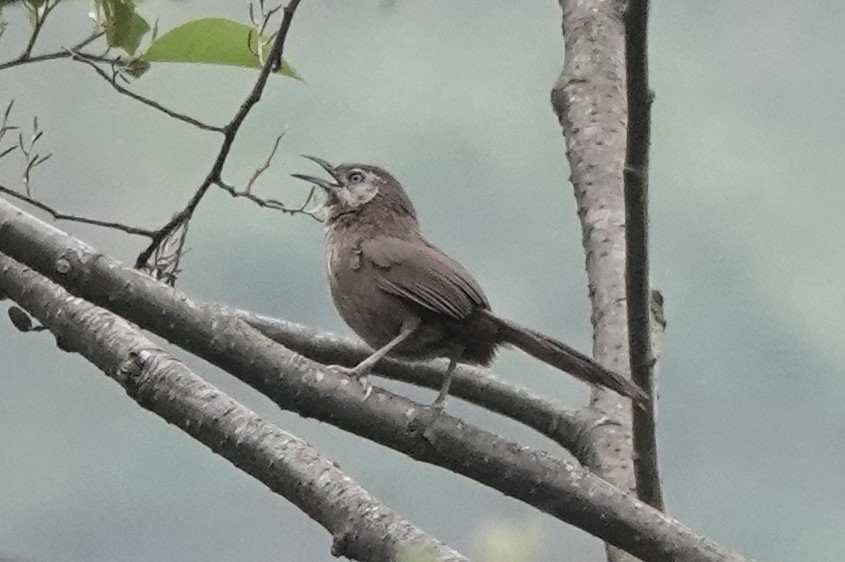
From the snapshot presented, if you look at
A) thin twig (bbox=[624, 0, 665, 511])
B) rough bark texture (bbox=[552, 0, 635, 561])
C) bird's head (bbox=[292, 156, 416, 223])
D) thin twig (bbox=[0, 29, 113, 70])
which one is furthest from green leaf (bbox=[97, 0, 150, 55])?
rough bark texture (bbox=[552, 0, 635, 561])

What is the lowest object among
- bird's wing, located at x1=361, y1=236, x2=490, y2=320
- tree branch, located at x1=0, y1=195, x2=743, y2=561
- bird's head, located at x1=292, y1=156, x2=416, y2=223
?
tree branch, located at x1=0, y1=195, x2=743, y2=561

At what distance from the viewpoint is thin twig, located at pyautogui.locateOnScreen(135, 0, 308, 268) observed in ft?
4.19

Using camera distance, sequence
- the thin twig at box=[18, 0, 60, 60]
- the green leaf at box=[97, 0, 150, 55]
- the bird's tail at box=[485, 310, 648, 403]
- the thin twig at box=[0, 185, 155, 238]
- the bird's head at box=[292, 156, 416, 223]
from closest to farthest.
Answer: the thin twig at box=[18, 0, 60, 60]
the green leaf at box=[97, 0, 150, 55]
the thin twig at box=[0, 185, 155, 238]
the bird's tail at box=[485, 310, 648, 403]
the bird's head at box=[292, 156, 416, 223]

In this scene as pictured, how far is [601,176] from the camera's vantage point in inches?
91.7

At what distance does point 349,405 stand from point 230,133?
0.32 metres

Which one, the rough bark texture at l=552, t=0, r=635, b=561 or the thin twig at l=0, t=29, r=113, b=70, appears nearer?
the thin twig at l=0, t=29, r=113, b=70

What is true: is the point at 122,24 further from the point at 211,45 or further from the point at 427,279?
the point at 427,279

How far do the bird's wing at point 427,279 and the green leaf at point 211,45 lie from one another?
0.48 m

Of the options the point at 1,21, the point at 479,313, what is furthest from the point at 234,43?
the point at 479,313

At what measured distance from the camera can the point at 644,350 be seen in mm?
1688

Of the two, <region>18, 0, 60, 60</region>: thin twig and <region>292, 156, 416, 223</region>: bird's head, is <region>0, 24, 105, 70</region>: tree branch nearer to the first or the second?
<region>18, 0, 60, 60</region>: thin twig

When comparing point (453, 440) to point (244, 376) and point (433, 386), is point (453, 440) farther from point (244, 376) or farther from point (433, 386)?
point (433, 386)

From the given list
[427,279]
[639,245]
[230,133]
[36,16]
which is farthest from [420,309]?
[36,16]

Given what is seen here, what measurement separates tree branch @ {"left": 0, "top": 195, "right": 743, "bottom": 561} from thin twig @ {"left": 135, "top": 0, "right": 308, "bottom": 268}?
0.18m
